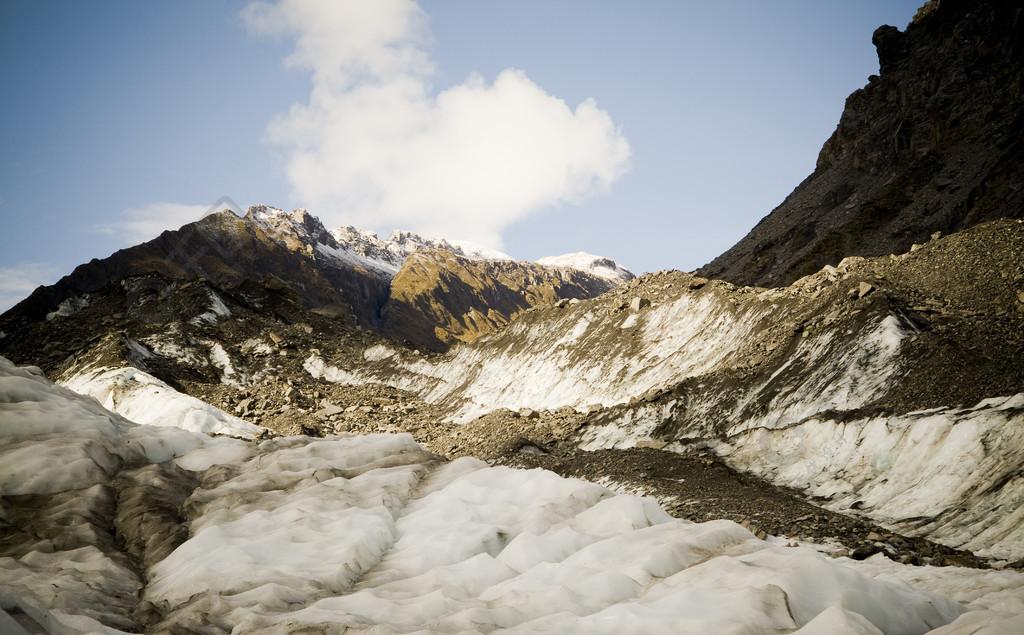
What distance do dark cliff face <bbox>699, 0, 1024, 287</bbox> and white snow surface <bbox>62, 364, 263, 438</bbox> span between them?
164ft

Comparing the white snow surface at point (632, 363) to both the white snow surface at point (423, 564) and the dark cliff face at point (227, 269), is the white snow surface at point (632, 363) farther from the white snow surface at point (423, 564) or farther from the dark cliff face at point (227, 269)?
the dark cliff face at point (227, 269)

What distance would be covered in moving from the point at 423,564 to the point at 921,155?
2688 inches

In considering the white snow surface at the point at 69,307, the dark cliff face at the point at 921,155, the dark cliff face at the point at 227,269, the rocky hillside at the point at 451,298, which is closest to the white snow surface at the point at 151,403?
the white snow surface at the point at 69,307

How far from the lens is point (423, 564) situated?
1008 centimetres

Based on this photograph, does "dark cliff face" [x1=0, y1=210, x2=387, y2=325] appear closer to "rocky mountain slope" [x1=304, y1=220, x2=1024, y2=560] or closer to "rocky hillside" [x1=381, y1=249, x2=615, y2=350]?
"rocky hillside" [x1=381, y1=249, x2=615, y2=350]

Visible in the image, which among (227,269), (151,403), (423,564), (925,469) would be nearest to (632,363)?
(925,469)

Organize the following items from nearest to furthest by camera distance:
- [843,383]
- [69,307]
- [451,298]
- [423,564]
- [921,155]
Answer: [423,564] < [843,383] < [921,155] < [69,307] < [451,298]

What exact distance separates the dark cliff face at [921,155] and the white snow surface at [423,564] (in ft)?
146

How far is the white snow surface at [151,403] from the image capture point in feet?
95.3

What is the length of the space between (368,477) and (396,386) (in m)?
36.0

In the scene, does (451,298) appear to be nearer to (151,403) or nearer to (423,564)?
(151,403)

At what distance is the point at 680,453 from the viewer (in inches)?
862

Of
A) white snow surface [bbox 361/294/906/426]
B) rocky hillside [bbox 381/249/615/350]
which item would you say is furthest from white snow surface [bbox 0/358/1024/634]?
rocky hillside [bbox 381/249/615/350]

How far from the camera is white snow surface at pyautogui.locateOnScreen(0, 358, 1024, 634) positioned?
7098mm
